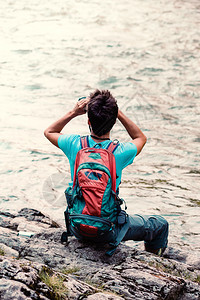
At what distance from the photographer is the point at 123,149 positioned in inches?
158

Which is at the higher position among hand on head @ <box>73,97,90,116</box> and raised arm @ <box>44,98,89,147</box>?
hand on head @ <box>73,97,90,116</box>

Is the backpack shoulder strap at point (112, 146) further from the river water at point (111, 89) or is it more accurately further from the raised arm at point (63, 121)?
the river water at point (111, 89)

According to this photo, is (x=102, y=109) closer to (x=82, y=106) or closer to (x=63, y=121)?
(x=82, y=106)

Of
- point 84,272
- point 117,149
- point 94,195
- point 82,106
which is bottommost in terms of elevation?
point 84,272

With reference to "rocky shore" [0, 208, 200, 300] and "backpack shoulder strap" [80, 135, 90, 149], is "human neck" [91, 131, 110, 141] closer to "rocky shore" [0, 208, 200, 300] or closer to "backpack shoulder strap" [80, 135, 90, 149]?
"backpack shoulder strap" [80, 135, 90, 149]

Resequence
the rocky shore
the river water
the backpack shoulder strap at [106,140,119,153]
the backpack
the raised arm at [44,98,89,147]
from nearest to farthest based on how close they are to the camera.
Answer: the rocky shore < the backpack < the backpack shoulder strap at [106,140,119,153] < the raised arm at [44,98,89,147] < the river water

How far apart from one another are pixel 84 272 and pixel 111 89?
15348 mm

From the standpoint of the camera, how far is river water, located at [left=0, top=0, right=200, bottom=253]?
9.99 meters

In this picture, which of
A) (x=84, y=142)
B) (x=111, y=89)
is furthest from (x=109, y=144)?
(x=111, y=89)

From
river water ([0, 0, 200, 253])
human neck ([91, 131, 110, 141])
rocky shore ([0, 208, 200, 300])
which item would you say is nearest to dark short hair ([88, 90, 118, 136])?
human neck ([91, 131, 110, 141])

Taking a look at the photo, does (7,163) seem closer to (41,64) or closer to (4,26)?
(41,64)

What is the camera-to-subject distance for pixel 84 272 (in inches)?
150

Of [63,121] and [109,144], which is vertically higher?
[63,121]

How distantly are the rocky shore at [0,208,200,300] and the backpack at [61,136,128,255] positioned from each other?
0.27 metres
